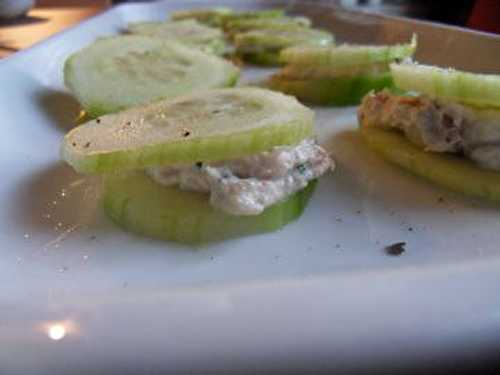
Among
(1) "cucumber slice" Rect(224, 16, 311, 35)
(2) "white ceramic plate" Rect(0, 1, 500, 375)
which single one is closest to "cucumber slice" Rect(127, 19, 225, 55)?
(1) "cucumber slice" Rect(224, 16, 311, 35)

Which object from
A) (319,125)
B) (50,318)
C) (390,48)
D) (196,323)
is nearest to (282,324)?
(196,323)

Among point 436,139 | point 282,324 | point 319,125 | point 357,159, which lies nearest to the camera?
point 282,324

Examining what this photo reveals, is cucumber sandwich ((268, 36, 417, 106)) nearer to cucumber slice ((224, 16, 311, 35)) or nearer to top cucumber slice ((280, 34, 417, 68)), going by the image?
top cucumber slice ((280, 34, 417, 68))

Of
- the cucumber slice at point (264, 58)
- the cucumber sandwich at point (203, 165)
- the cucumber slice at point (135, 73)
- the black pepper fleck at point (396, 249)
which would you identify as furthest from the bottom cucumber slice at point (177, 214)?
the cucumber slice at point (264, 58)

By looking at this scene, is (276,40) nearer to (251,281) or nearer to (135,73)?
(135,73)

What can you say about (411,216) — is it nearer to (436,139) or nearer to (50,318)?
(436,139)

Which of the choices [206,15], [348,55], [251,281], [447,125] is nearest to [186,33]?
[206,15]

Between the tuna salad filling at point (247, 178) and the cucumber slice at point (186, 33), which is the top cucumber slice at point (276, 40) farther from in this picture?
the tuna salad filling at point (247, 178)
